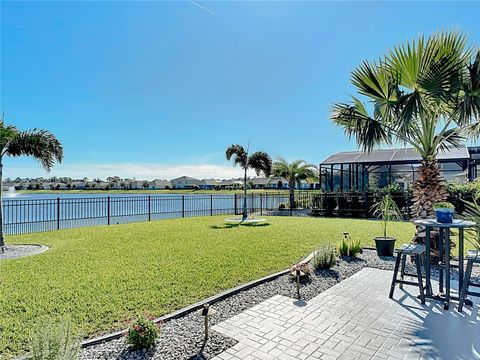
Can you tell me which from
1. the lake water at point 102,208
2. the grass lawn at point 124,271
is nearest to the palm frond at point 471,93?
the grass lawn at point 124,271

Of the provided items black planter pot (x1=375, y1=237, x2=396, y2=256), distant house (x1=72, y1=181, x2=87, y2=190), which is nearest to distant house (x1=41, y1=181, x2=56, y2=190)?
distant house (x1=72, y1=181, x2=87, y2=190)

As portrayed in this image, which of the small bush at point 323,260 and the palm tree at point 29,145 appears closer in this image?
the small bush at point 323,260

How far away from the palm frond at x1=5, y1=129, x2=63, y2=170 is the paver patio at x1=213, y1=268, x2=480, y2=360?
7.44m

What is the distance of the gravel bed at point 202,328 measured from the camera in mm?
2516

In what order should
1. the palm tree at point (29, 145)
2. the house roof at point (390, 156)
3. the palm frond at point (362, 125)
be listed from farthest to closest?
the house roof at point (390, 156), the palm tree at point (29, 145), the palm frond at point (362, 125)

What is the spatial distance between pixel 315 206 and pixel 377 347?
13.7 m

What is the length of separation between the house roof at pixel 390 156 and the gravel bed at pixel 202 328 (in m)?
11.6

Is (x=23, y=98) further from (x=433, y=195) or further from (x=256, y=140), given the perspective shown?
(x=433, y=195)

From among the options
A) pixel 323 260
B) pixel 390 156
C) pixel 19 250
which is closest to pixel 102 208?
pixel 19 250

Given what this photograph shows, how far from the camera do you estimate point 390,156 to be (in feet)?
53.8

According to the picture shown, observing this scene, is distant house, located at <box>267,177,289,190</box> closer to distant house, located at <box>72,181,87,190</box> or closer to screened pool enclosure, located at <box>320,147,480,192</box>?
screened pool enclosure, located at <box>320,147,480,192</box>

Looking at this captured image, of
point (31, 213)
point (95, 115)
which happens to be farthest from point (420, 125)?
point (95, 115)

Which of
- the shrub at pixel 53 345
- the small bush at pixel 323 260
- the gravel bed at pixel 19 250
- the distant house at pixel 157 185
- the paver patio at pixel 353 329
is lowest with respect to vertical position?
the gravel bed at pixel 19 250

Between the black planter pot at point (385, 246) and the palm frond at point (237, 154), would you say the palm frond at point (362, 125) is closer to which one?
the black planter pot at point (385, 246)
